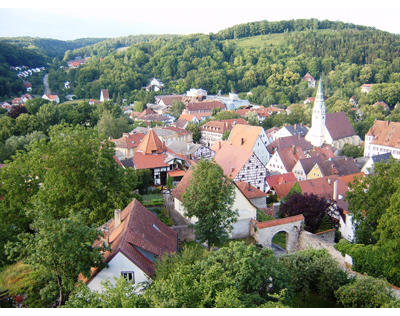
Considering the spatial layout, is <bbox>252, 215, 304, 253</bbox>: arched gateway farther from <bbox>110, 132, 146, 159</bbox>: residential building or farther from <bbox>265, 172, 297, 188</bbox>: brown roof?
<bbox>110, 132, 146, 159</bbox>: residential building

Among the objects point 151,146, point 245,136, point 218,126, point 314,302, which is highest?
point 151,146

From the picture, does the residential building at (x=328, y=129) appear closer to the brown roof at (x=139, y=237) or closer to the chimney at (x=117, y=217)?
the brown roof at (x=139, y=237)

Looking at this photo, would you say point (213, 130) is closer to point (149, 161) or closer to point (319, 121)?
point (319, 121)

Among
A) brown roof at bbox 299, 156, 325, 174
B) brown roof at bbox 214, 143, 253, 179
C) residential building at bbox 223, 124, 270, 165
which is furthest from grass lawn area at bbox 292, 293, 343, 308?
residential building at bbox 223, 124, 270, 165

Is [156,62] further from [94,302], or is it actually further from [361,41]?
[94,302]

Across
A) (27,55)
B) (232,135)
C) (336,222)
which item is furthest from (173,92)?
(336,222)

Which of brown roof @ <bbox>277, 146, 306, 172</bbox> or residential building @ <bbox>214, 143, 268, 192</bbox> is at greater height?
residential building @ <bbox>214, 143, 268, 192</bbox>

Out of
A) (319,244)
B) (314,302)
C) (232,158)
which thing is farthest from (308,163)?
(314,302)
